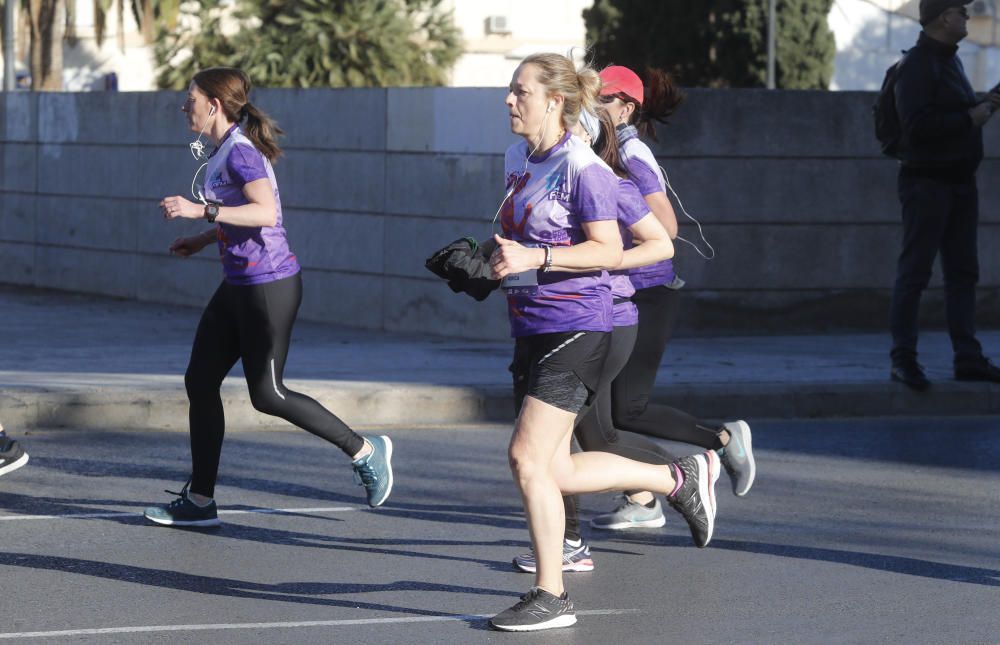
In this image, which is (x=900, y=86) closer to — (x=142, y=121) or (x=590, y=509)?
(x=590, y=509)

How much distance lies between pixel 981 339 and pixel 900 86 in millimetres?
3559

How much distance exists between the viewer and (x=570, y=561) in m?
6.36

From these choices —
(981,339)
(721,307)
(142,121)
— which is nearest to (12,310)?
(142,121)

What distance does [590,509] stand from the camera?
7535mm

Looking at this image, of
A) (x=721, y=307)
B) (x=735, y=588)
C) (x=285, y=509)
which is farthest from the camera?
(x=721, y=307)

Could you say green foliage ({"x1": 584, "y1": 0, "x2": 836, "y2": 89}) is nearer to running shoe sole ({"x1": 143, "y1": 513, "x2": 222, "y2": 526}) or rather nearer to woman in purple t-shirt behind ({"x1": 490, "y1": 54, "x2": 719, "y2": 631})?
running shoe sole ({"x1": 143, "y1": 513, "x2": 222, "y2": 526})

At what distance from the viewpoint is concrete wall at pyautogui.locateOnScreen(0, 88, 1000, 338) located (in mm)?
12742

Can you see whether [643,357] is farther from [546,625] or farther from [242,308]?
[546,625]

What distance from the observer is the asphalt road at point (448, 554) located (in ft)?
18.2

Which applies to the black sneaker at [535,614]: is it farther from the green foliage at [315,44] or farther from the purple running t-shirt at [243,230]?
the green foliage at [315,44]

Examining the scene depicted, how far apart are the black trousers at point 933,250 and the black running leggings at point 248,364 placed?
176 inches

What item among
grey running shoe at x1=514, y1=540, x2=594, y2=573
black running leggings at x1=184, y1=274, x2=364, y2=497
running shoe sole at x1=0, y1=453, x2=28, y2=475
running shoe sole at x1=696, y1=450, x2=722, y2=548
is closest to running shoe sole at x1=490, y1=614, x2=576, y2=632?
grey running shoe at x1=514, y1=540, x2=594, y2=573

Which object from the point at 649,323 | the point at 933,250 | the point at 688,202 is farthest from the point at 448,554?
the point at 688,202

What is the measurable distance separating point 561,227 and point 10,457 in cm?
337
